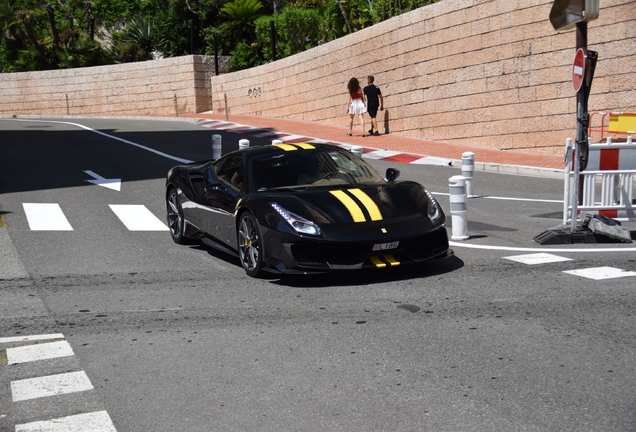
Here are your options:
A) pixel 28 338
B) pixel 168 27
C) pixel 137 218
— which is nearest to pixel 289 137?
pixel 137 218

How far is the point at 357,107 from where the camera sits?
25688 mm

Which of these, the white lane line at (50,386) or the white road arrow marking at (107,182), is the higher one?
the white road arrow marking at (107,182)

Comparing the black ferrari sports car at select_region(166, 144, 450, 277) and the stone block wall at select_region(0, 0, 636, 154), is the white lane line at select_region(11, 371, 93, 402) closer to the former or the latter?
the black ferrari sports car at select_region(166, 144, 450, 277)

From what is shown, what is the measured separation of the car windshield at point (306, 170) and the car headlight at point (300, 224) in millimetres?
913

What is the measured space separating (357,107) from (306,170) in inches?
675

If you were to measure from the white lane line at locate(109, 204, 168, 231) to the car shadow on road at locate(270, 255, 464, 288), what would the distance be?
3850mm

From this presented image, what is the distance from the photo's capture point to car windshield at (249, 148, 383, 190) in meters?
8.68

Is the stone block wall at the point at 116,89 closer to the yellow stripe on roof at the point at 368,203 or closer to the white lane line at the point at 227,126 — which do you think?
the white lane line at the point at 227,126

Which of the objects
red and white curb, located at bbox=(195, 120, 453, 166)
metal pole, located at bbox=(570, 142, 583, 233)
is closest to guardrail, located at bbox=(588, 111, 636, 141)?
red and white curb, located at bbox=(195, 120, 453, 166)

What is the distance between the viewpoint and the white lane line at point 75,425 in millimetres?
4340

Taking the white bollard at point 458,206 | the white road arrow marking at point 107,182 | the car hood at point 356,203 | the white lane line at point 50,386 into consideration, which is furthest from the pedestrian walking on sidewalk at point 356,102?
the white lane line at point 50,386

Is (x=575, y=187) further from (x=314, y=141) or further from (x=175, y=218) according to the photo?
(x=314, y=141)

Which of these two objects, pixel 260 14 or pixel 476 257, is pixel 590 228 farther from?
pixel 260 14

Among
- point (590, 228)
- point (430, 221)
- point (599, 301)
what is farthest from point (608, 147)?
point (599, 301)
